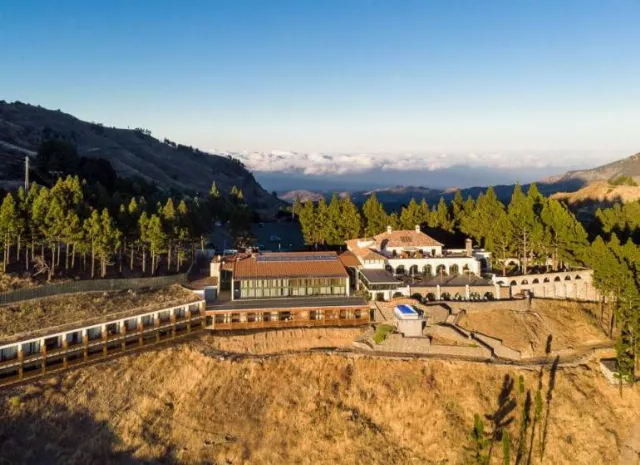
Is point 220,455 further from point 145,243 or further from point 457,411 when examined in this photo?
point 145,243

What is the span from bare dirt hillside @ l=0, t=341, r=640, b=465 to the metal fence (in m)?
10.5

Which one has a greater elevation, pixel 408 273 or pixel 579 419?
pixel 408 273

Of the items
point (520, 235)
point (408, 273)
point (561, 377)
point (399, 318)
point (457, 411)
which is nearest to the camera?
point (457, 411)

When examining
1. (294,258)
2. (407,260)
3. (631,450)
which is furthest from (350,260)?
(631,450)

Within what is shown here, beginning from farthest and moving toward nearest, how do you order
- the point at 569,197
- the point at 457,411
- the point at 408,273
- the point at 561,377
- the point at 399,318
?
the point at 569,197 < the point at 408,273 < the point at 399,318 < the point at 561,377 < the point at 457,411

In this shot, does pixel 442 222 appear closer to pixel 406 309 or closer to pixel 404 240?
pixel 404 240

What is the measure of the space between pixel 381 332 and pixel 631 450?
22.0 m

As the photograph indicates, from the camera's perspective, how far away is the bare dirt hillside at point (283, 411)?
36.2 metres

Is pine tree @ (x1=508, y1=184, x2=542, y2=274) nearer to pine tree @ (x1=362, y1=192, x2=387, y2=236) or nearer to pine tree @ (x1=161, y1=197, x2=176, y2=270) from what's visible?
pine tree @ (x1=362, y1=192, x2=387, y2=236)

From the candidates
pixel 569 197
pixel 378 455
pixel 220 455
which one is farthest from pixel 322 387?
pixel 569 197

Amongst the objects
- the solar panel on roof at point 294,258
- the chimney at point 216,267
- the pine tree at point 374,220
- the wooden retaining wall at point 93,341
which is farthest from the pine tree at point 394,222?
the wooden retaining wall at point 93,341

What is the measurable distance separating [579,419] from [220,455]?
2952cm

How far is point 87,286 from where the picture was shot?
4888cm

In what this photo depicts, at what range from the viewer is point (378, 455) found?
3688cm
